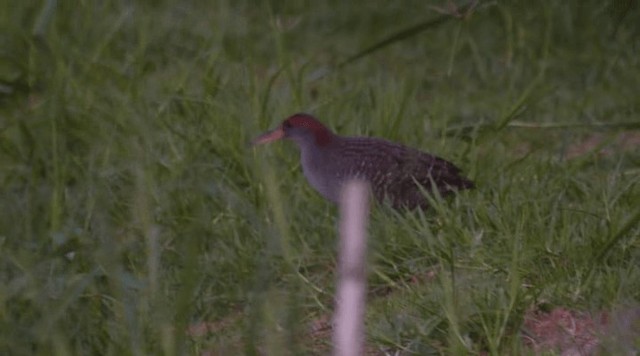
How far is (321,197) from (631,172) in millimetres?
1006

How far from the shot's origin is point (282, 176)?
5.21m

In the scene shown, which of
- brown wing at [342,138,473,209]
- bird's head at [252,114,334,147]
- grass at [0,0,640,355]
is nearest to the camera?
grass at [0,0,640,355]

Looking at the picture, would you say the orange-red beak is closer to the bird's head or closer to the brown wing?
the bird's head

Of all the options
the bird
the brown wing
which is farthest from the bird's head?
the brown wing

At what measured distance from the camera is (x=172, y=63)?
649cm

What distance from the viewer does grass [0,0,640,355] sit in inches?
139

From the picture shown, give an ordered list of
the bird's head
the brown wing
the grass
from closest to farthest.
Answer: the grass
the brown wing
the bird's head

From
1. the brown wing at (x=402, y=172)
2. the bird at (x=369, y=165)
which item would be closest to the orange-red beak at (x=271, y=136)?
the bird at (x=369, y=165)

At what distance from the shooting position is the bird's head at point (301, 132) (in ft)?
16.5

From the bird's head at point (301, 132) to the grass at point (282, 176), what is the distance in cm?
7

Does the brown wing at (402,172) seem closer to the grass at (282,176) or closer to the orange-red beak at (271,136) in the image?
the grass at (282,176)

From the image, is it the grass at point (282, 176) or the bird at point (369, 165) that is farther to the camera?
the bird at point (369, 165)

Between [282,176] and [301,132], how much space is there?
22 centimetres

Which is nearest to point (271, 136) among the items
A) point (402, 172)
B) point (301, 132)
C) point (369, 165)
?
point (301, 132)
